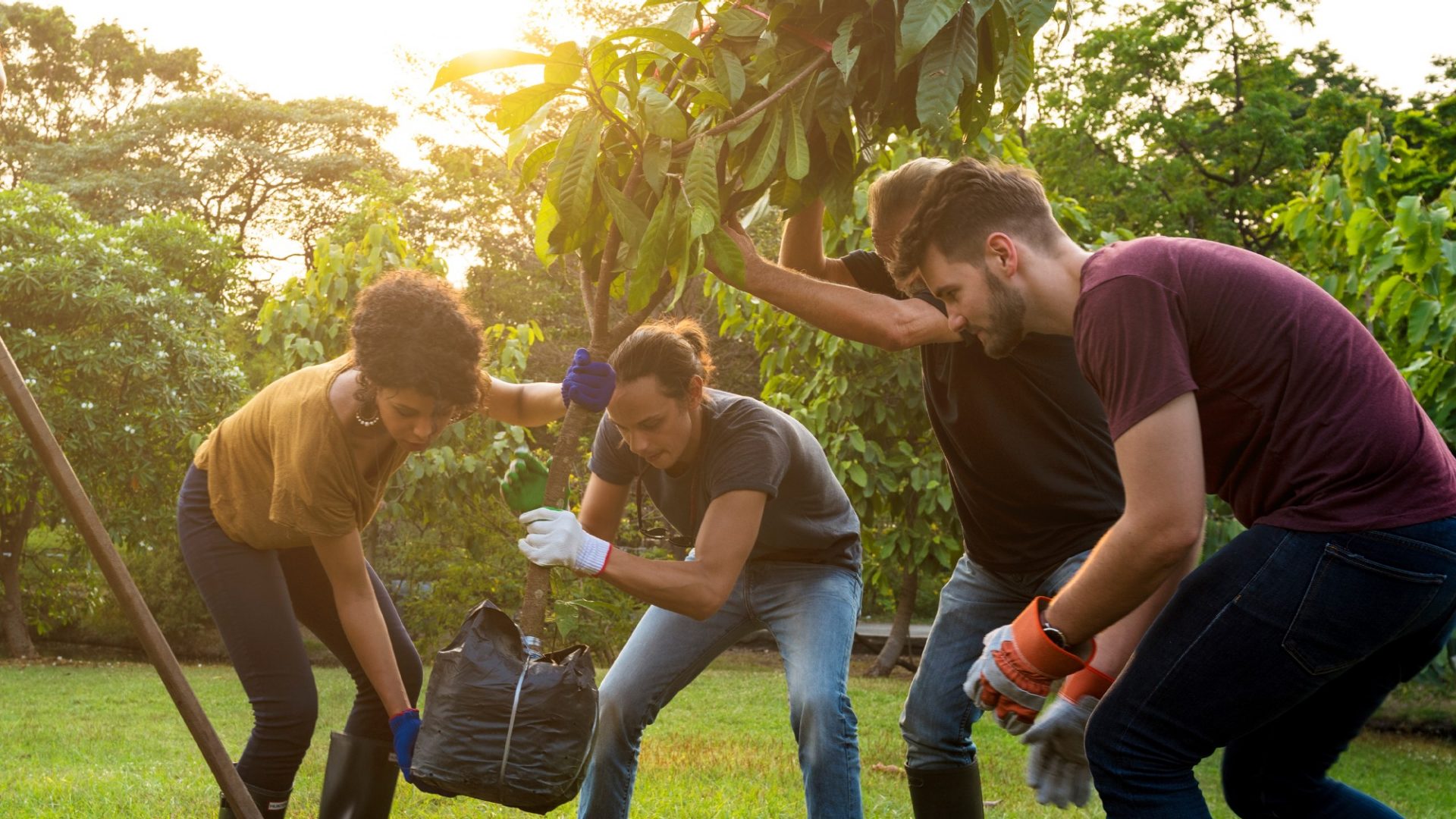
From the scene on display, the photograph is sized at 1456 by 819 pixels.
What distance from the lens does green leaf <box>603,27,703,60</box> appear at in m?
2.49

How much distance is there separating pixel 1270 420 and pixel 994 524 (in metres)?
1.28

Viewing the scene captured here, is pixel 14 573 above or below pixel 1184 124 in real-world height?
below

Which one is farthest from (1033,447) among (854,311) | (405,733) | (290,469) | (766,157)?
(290,469)

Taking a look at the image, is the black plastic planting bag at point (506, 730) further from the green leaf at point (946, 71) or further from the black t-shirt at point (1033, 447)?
the green leaf at point (946, 71)

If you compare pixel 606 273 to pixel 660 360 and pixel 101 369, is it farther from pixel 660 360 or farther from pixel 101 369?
pixel 101 369

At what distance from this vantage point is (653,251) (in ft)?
8.72

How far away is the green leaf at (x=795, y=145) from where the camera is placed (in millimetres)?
2645

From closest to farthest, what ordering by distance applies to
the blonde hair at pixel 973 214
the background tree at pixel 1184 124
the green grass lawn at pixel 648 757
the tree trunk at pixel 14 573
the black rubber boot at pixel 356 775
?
the blonde hair at pixel 973 214 < the black rubber boot at pixel 356 775 < the green grass lawn at pixel 648 757 < the tree trunk at pixel 14 573 < the background tree at pixel 1184 124

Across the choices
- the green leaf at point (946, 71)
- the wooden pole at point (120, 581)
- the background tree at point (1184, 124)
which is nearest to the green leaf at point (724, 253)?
the green leaf at point (946, 71)

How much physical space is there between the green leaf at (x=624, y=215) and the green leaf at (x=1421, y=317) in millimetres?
5979

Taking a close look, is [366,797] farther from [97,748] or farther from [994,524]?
[97,748]

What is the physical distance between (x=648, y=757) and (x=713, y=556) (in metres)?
3.97

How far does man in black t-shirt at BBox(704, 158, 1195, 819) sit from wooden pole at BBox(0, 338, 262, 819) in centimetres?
159

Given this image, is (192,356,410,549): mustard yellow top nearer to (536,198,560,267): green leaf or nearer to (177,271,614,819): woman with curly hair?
(177,271,614,819): woman with curly hair
